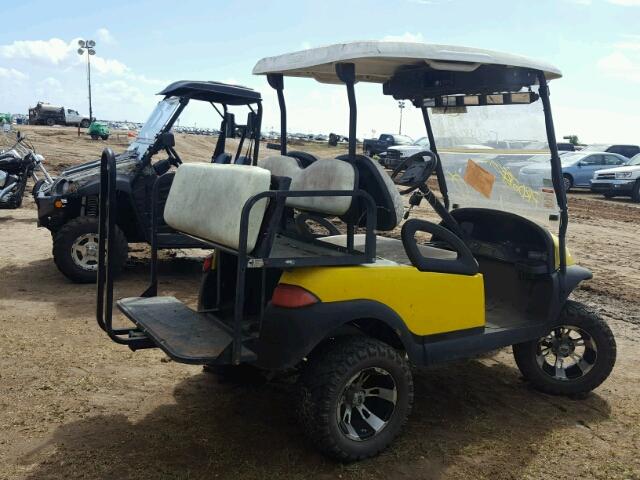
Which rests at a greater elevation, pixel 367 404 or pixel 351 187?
pixel 351 187

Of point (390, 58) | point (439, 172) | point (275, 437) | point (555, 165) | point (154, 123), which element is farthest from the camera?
point (154, 123)

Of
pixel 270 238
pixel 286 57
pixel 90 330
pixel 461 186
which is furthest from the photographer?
pixel 90 330

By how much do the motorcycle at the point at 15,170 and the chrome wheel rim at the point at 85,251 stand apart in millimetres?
3920

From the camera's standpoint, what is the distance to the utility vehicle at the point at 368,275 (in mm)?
3182

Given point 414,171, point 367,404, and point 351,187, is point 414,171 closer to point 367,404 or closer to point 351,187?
point 351,187

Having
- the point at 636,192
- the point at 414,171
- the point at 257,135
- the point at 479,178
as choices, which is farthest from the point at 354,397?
the point at 636,192

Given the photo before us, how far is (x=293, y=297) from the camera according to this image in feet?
10.4

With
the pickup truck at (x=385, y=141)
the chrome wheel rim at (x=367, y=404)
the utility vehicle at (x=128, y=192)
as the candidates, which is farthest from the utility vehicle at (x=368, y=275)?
the pickup truck at (x=385, y=141)

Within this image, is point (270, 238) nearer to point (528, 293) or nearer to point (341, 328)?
point (341, 328)

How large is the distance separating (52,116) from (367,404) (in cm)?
5078

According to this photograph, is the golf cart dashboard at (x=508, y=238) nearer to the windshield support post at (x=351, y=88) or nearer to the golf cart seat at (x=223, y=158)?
the windshield support post at (x=351, y=88)

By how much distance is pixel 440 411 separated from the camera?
13.2 ft

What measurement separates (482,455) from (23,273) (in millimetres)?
5941

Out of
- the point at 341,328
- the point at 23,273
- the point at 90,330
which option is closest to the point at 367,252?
the point at 341,328
